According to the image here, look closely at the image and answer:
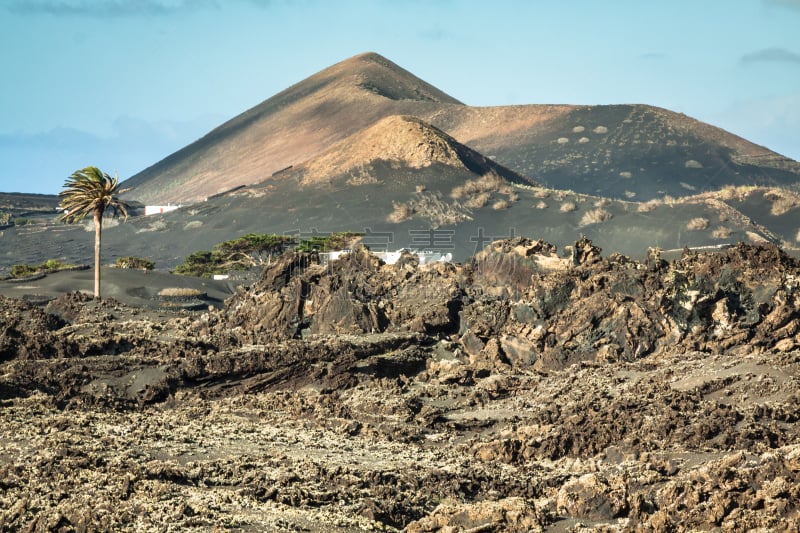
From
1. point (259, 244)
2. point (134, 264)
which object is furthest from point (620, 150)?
point (134, 264)

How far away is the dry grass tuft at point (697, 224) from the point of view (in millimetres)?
81250

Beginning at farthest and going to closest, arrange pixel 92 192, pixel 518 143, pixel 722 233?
pixel 518 143 < pixel 722 233 < pixel 92 192

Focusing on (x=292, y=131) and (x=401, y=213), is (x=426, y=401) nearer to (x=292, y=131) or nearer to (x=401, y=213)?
(x=401, y=213)

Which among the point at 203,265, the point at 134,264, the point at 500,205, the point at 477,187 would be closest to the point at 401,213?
the point at 500,205

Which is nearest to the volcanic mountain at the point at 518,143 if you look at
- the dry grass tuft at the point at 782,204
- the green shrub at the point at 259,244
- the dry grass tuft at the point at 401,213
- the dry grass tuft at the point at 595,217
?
the dry grass tuft at the point at 401,213

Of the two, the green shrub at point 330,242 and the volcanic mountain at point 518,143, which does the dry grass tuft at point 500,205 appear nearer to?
the green shrub at point 330,242

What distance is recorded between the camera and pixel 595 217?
286 feet

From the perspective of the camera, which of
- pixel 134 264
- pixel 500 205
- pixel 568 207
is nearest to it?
pixel 134 264

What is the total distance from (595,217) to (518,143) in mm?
73016

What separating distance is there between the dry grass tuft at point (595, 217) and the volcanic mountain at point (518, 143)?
4562 cm

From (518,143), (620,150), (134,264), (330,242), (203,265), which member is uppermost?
(518,143)

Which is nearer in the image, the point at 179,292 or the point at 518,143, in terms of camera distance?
the point at 179,292

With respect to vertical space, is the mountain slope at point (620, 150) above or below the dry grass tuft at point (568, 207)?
above

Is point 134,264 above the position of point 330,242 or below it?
below
